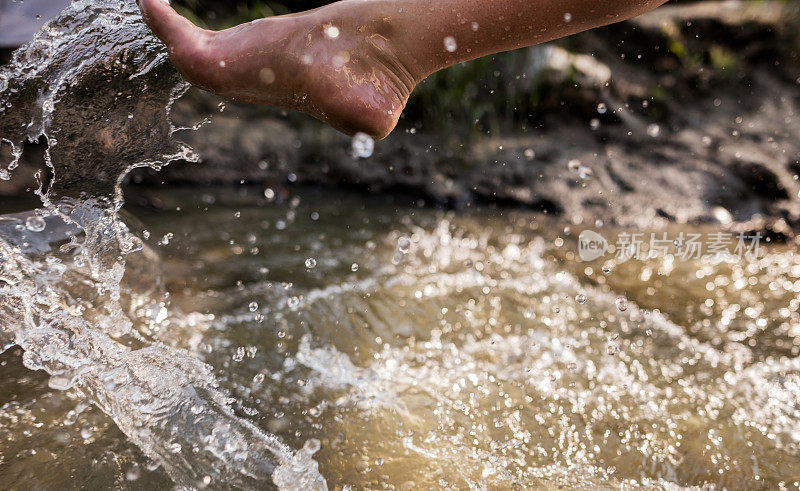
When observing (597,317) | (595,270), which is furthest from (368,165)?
(597,317)

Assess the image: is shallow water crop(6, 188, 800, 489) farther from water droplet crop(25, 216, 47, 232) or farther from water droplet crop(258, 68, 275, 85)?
water droplet crop(258, 68, 275, 85)

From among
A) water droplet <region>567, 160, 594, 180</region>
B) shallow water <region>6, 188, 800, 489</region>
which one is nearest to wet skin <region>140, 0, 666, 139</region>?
shallow water <region>6, 188, 800, 489</region>

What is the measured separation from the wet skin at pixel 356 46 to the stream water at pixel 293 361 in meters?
0.44

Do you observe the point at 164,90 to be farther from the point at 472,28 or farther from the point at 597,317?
the point at 597,317

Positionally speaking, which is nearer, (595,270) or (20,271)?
(20,271)

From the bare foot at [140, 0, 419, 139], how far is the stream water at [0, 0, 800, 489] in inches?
16.6

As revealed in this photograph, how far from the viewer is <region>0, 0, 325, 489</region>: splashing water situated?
144 centimetres

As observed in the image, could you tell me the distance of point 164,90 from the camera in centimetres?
170

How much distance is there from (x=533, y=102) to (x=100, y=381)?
130 inches

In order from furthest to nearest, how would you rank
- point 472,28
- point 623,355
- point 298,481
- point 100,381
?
point 623,355
point 100,381
point 298,481
point 472,28

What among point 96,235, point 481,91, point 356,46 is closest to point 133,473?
point 96,235

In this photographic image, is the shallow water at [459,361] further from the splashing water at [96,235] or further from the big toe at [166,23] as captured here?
the big toe at [166,23]

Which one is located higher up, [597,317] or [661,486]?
[661,486]

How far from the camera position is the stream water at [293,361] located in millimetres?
1372
